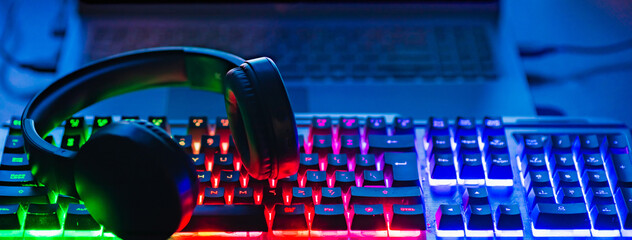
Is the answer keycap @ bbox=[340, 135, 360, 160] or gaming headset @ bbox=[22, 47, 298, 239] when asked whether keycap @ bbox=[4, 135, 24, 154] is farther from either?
keycap @ bbox=[340, 135, 360, 160]

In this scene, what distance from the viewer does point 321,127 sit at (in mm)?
701

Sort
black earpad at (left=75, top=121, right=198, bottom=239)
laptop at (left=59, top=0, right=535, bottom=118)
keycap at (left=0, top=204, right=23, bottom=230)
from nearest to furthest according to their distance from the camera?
black earpad at (left=75, top=121, right=198, bottom=239), keycap at (left=0, top=204, right=23, bottom=230), laptop at (left=59, top=0, right=535, bottom=118)

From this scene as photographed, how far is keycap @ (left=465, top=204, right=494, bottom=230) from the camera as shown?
599mm

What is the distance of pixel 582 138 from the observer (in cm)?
68

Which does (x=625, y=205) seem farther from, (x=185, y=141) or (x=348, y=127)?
(x=185, y=141)

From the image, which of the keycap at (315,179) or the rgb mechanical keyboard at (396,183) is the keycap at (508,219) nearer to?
the rgb mechanical keyboard at (396,183)

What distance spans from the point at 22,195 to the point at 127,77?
0.20m

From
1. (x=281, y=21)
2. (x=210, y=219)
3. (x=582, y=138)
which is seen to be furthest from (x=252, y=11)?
(x=582, y=138)

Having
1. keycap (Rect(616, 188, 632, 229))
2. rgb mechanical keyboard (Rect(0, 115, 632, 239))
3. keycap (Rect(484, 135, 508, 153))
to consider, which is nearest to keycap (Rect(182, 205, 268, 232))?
rgb mechanical keyboard (Rect(0, 115, 632, 239))

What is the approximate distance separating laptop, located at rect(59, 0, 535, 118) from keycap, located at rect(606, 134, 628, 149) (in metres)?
0.15

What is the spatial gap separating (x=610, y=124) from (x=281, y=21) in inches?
21.9

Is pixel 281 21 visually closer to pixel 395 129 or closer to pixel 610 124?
pixel 395 129

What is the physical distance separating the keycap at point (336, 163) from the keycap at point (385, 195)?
4 cm

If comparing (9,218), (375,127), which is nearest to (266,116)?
(375,127)
